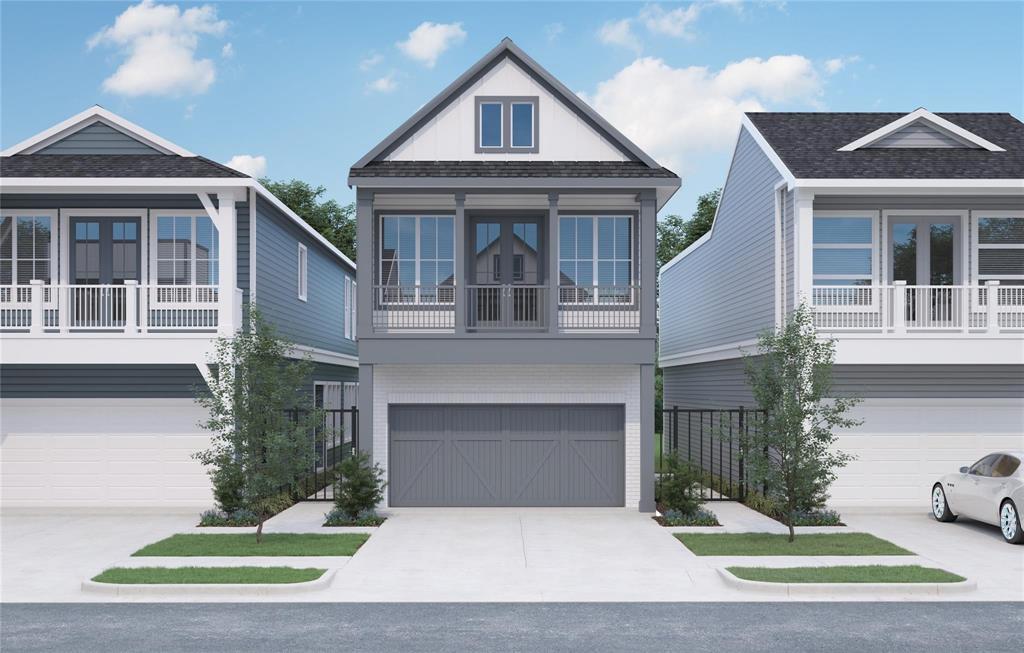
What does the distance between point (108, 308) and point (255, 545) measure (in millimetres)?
6973

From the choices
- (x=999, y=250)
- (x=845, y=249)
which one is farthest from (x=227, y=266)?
(x=999, y=250)

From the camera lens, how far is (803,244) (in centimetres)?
1878

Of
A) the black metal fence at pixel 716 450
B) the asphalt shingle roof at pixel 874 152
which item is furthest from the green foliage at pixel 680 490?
the asphalt shingle roof at pixel 874 152

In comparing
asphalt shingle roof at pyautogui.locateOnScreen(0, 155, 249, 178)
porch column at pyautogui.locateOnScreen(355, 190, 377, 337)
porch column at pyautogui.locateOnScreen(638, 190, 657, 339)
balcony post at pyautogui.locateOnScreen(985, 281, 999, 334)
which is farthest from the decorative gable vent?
asphalt shingle roof at pyautogui.locateOnScreen(0, 155, 249, 178)

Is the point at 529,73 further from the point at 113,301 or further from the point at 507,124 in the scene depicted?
the point at 113,301

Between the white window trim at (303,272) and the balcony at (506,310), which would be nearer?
the balcony at (506,310)

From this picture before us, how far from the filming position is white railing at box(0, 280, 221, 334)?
18.6 m

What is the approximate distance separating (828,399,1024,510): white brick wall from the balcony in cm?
537

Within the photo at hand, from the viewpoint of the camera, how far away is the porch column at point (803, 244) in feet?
61.5

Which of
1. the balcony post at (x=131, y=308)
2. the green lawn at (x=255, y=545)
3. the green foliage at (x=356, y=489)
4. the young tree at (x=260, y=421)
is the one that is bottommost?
the green lawn at (x=255, y=545)

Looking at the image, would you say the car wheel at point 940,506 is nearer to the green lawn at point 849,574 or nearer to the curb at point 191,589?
the green lawn at point 849,574

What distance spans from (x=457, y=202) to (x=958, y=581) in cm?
1144

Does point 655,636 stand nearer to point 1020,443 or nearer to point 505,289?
point 505,289

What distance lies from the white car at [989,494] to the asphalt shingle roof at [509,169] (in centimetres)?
800
